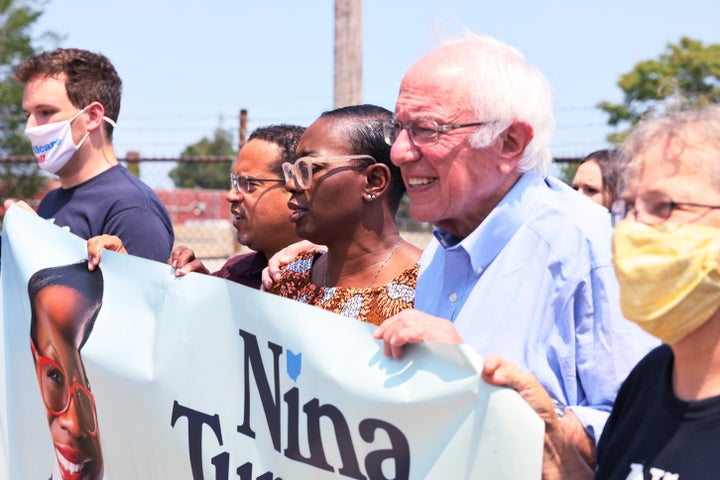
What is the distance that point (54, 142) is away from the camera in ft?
14.1

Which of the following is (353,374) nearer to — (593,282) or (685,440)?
(593,282)

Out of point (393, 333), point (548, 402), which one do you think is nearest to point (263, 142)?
point (393, 333)

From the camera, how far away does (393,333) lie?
2350mm

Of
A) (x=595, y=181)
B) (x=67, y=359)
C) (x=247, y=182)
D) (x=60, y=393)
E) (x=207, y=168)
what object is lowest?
(x=207, y=168)

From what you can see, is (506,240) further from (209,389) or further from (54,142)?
(54,142)

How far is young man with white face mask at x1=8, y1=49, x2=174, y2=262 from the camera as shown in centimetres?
404

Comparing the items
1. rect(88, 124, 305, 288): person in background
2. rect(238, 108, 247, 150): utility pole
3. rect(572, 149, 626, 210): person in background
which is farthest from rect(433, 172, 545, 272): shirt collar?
rect(238, 108, 247, 150): utility pole

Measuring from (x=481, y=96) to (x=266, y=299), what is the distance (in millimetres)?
860

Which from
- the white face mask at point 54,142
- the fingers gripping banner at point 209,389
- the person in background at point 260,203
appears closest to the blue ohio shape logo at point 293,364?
the fingers gripping banner at point 209,389

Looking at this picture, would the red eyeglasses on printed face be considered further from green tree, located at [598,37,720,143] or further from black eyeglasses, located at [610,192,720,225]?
green tree, located at [598,37,720,143]

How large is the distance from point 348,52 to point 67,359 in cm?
455

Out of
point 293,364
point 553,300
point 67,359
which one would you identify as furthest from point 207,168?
point 553,300

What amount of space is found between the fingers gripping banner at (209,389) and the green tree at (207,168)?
190 inches

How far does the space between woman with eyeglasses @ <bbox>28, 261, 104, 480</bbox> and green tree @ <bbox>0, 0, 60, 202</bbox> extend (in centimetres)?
2016
